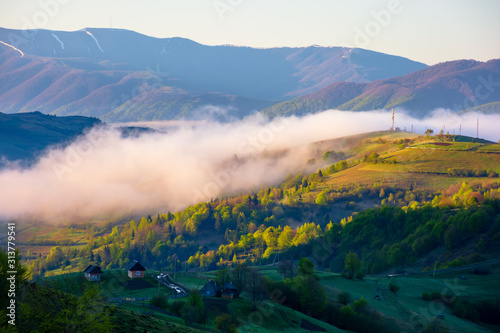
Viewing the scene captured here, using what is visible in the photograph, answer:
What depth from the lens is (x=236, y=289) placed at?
9912 cm

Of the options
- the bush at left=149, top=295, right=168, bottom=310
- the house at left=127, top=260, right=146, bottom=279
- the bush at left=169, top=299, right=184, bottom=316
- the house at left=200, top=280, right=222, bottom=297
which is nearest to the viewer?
the bush at left=169, top=299, right=184, bottom=316

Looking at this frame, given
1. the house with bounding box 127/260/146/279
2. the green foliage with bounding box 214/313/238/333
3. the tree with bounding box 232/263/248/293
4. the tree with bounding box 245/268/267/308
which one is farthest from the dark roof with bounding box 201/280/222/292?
the green foliage with bounding box 214/313/238/333

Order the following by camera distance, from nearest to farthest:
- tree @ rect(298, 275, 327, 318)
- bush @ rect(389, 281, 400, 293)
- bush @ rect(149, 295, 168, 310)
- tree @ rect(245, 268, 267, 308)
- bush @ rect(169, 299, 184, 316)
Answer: bush @ rect(169, 299, 184, 316)
bush @ rect(149, 295, 168, 310)
tree @ rect(245, 268, 267, 308)
tree @ rect(298, 275, 327, 318)
bush @ rect(389, 281, 400, 293)

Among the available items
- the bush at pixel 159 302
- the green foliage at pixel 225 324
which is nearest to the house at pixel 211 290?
the bush at pixel 159 302

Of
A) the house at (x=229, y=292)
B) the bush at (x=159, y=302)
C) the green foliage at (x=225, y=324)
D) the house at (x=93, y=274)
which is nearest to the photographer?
the green foliage at (x=225, y=324)

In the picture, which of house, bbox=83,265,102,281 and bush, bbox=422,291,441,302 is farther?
bush, bbox=422,291,441,302

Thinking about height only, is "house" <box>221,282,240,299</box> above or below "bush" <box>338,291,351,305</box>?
above

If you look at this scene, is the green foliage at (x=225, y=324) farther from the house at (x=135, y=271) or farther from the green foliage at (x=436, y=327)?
the green foliage at (x=436, y=327)

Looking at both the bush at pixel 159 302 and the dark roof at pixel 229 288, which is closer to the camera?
the bush at pixel 159 302

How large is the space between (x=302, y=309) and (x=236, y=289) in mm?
13782

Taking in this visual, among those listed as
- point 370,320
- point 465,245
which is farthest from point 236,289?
point 465,245

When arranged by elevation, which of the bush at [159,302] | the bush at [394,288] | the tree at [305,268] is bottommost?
the bush at [394,288]

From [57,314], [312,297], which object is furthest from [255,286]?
[57,314]

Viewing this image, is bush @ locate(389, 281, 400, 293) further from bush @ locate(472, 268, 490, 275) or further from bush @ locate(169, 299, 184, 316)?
bush @ locate(169, 299, 184, 316)
